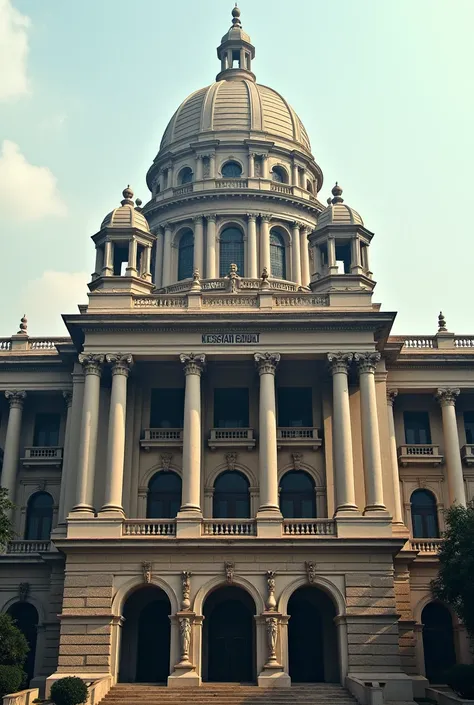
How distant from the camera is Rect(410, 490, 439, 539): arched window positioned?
141ft

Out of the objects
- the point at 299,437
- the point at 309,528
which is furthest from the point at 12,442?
the point at 309,528

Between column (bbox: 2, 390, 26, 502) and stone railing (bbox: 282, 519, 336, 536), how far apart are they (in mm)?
14565

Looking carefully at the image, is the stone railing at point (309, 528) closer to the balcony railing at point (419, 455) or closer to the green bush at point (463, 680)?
the green bush at point (463, 680)

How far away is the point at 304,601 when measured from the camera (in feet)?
125

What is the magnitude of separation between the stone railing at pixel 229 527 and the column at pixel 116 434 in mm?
3749

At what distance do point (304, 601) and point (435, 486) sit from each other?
9.79m

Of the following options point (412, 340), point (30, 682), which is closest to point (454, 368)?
point (412, 340)

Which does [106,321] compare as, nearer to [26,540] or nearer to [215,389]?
[215,389]

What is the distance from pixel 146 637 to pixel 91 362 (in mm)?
12273

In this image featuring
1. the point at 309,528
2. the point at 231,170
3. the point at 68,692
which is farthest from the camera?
the point at 231,170

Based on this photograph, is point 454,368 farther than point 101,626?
Yes

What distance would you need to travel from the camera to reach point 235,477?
40781mm

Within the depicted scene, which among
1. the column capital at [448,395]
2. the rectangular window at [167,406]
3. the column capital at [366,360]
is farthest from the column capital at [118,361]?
the column capital at [448,395]

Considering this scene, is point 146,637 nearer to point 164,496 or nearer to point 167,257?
point 164,496
